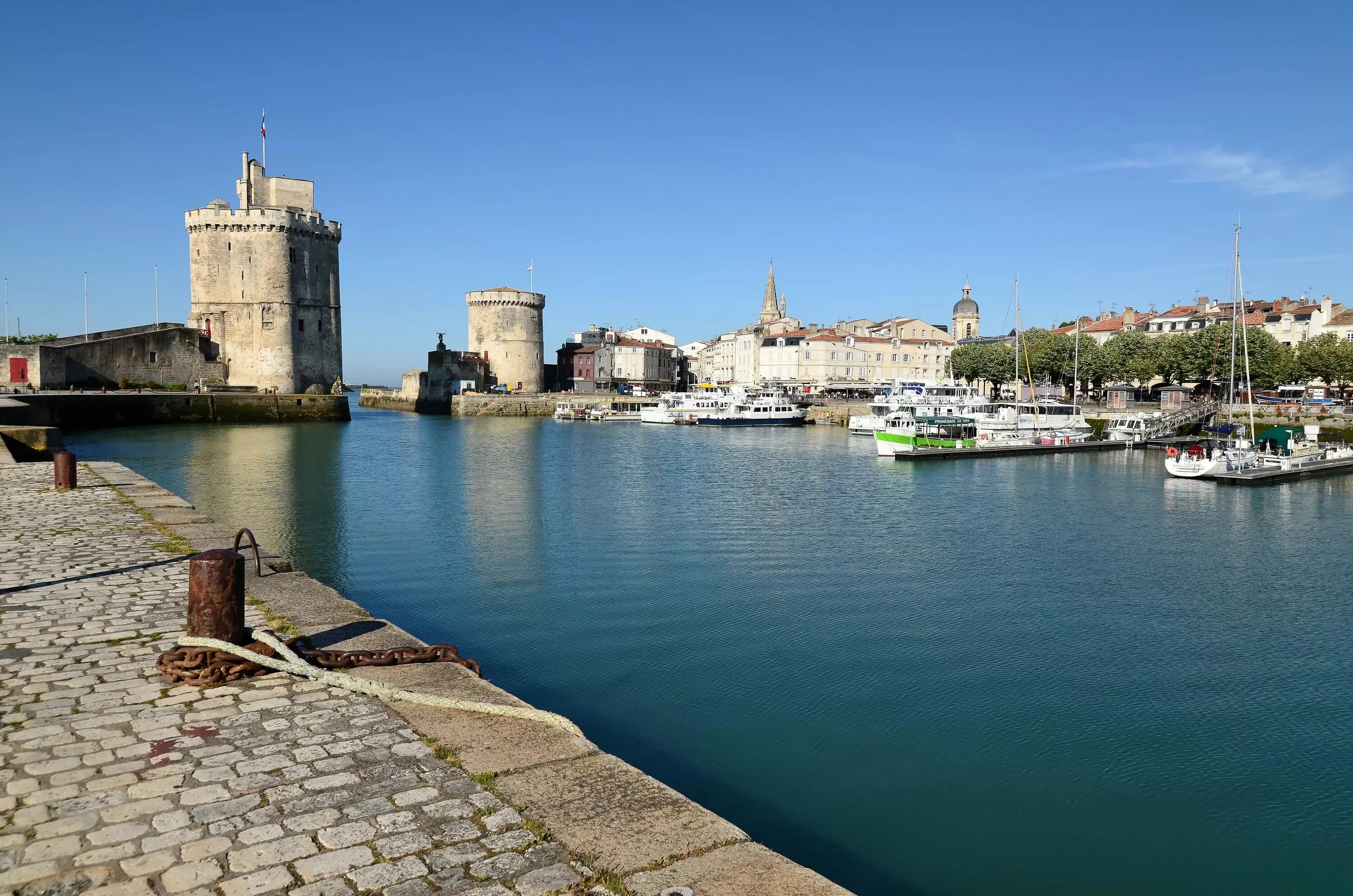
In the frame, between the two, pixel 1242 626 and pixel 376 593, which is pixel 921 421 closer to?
pixel 1242 626

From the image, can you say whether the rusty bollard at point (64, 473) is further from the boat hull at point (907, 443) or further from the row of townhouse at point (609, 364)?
the row of townhouse at point (609, 364)

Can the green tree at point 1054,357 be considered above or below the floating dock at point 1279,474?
above

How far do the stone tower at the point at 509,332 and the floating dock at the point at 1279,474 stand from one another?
5938 cm

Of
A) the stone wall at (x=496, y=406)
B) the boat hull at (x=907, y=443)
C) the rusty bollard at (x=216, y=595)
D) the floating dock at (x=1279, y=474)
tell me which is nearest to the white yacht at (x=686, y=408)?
the stone wall at (x=496, y=406)

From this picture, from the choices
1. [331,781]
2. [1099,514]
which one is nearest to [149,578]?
[331,781]

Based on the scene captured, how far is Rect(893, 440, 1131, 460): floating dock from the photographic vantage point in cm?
3962

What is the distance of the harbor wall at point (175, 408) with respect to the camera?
44.2 meters

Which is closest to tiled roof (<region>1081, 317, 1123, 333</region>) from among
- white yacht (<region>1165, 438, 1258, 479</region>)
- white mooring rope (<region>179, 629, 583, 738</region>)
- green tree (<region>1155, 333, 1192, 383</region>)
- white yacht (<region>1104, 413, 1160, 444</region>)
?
green tree (<region>1155, 333, 1192, 383</region>)

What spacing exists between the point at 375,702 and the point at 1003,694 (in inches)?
251

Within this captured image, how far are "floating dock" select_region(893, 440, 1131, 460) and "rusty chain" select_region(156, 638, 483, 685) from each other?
113 ft

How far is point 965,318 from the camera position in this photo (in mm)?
116812

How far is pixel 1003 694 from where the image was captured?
928 cm

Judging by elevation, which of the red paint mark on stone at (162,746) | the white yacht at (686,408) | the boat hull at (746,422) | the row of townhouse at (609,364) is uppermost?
the row of townhouse at (609,364)

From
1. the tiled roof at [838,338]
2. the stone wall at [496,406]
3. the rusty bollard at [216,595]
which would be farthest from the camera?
the tiled roof at [838,338]
